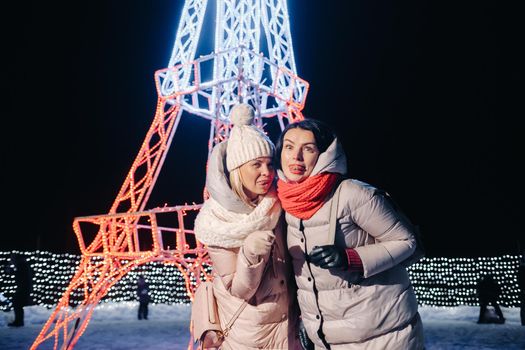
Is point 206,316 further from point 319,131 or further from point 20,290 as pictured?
point 20,290

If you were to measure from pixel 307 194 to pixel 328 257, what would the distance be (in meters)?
0.39

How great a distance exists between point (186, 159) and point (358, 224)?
25.4 m

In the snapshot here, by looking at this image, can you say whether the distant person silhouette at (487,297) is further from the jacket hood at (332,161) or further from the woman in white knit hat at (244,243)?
the jacket hood at (332,161)

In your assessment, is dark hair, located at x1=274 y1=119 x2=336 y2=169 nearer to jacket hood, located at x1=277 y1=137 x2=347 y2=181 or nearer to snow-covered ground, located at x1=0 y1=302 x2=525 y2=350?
jacket hood, located at x1=277 y1=137 x2=347 y2=181

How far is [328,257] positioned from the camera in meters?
2.33

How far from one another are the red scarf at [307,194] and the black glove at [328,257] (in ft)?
1.00

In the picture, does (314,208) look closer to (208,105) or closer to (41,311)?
(208,105)

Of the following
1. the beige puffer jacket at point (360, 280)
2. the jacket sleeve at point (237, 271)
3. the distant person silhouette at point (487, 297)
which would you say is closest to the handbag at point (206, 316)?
the jacket sleeve at point (237, 271)

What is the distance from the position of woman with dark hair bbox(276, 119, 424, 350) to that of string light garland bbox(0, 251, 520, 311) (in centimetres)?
1565

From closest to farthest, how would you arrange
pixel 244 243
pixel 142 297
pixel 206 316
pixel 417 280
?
pixel 244 243, pixel 206 316, pixel 142 297, pixel 417 280

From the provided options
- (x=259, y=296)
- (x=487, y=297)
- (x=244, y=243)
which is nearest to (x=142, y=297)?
(x=487, y=297)

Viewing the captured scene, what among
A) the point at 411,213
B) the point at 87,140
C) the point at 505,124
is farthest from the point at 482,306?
the point at 87,140

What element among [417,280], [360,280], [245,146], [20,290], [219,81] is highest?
[219,81]

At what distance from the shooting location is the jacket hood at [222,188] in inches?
113
